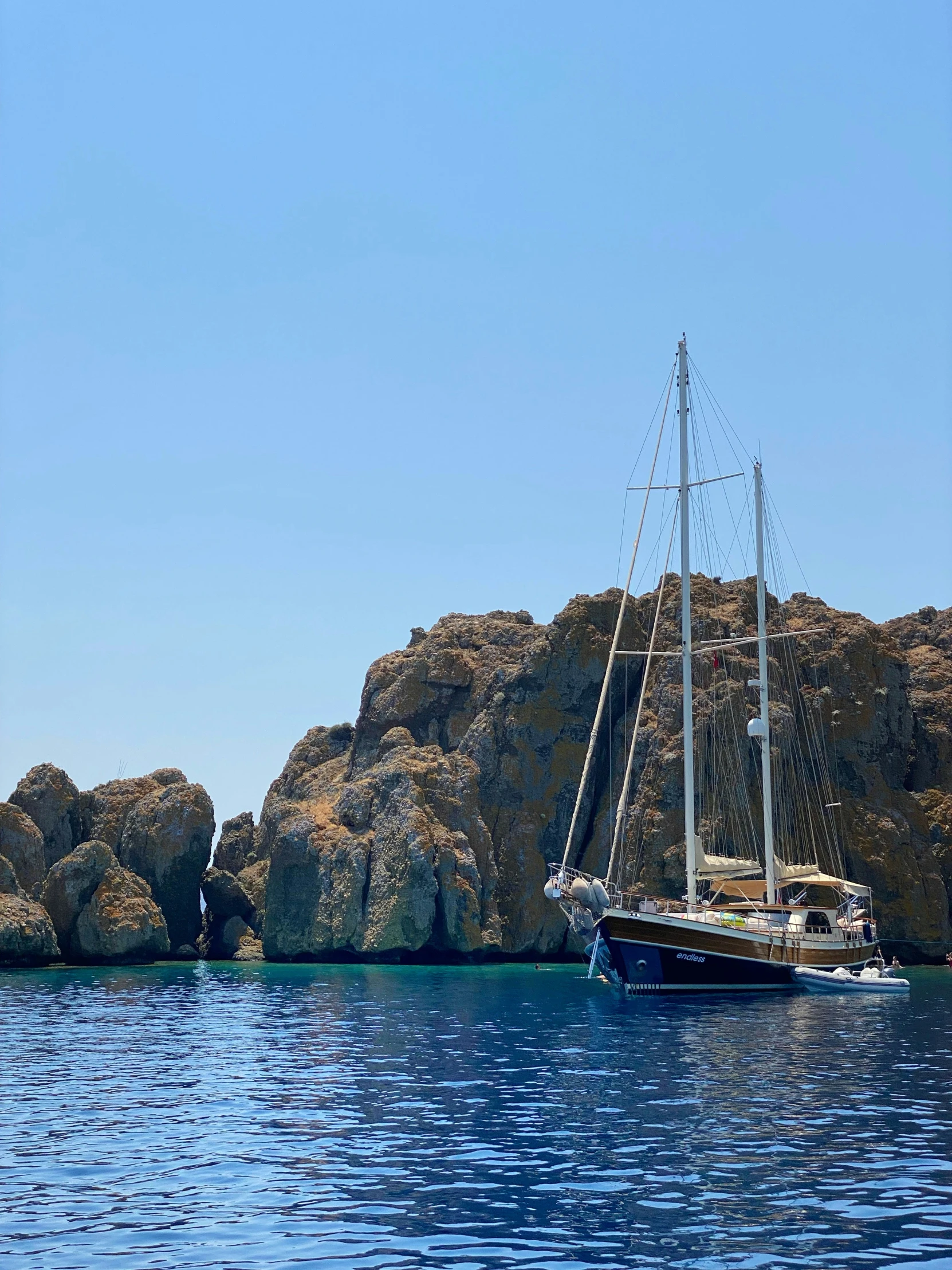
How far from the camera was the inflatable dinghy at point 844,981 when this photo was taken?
62.4 m

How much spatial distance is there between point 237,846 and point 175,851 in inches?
886

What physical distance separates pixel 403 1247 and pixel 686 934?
4275 cm

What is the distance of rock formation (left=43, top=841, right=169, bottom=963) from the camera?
103312mm

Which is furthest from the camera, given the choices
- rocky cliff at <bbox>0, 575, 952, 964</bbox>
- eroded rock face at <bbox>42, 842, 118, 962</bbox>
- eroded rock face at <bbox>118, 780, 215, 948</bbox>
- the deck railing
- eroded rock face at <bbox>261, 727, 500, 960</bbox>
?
eroded rock face at <bbox>118, 780, 215, 948</bbox>

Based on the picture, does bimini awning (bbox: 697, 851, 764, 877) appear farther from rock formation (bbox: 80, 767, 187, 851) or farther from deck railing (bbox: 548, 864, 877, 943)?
rock formation (bbox: 80, 767, 187, 851)

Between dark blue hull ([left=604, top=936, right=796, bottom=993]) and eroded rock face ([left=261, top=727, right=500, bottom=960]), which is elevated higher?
eroded rock face ([left=261, top=727, right=500, bottom=960])

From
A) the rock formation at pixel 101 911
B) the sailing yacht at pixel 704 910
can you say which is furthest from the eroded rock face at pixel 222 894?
the sailing yacht at pixel 704 910

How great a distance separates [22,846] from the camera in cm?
10931

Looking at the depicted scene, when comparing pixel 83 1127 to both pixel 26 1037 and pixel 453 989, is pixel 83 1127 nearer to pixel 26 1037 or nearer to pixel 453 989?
pixel 26 1037

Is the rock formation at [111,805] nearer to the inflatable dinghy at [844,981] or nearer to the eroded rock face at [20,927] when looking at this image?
the eroded rock face at [20,927]

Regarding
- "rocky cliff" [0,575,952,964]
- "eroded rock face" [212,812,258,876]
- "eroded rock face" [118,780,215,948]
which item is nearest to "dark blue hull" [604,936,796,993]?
"rocky cliff" [0,575,952,964]

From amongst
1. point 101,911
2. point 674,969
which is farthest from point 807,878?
point 101,911

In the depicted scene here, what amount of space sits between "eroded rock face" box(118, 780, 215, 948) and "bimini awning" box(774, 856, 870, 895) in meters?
61.8

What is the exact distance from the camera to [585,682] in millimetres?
118750
